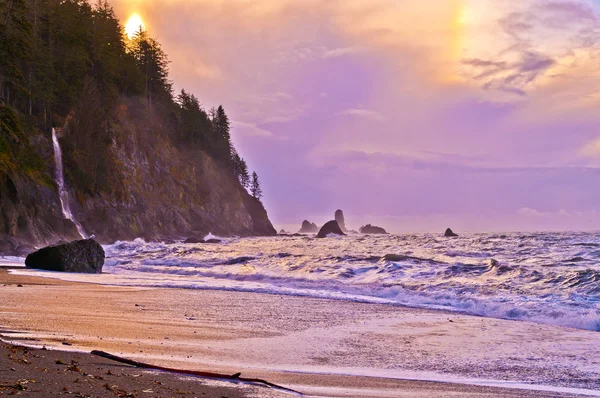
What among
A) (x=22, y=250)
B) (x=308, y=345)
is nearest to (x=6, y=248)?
(x=22, y=250)

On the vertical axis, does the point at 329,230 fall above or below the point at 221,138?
below

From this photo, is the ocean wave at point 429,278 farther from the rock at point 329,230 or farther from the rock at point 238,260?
the rock at point 329,230

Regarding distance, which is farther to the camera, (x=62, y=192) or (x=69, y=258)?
(x=62, y=192)

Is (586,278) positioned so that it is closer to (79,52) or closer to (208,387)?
(208,387)

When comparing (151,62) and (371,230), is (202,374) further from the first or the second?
(371,230)

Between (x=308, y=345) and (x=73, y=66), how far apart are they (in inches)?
2122

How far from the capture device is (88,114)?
53844 mm

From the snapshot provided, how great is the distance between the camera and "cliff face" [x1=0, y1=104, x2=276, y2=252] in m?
36.2

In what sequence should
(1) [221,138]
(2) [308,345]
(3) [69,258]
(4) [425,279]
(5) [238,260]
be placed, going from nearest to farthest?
(2) [308,345] → (4) [425,279] → (3) [69,258] → (5) [238,260] → (1) [221,138]

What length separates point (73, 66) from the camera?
55000 millimetres

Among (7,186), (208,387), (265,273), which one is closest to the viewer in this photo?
(208,387)

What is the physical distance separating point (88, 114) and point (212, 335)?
1958 inches

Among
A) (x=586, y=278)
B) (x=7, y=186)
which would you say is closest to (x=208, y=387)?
(x=586, y=278)

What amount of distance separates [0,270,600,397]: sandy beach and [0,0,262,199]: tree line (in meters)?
22.2
